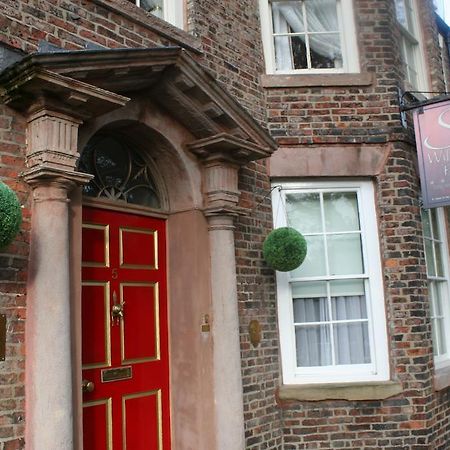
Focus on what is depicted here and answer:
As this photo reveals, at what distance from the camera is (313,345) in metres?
6.18

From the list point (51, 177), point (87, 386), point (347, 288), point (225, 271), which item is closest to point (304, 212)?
point (347, 288)

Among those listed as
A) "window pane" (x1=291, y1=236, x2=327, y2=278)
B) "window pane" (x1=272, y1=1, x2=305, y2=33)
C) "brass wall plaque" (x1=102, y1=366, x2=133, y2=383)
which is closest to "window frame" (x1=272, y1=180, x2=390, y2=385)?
"window pane" (x1=291, y1=236, x2=327, y2=278)

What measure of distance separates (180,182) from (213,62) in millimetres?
1413

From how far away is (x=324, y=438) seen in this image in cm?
587

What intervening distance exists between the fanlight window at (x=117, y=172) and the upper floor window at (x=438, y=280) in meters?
3.61

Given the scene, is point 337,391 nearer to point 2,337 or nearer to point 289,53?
point 2,337

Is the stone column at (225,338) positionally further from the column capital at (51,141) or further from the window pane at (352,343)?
the column capital at (51,141)

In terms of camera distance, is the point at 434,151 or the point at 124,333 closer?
the point at 124,333

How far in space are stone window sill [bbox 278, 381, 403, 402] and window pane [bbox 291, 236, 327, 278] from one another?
1.18m

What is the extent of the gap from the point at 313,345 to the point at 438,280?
80.1 inches

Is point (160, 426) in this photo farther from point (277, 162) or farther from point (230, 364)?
point (277, 162)

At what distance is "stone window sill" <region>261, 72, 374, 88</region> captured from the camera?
6.50m

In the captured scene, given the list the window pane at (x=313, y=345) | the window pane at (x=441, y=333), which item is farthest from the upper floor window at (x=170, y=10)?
the window pane at (x=441, y=333)

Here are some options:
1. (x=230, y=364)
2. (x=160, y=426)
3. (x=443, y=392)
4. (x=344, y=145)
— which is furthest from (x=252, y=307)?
(x=443, y=392)
